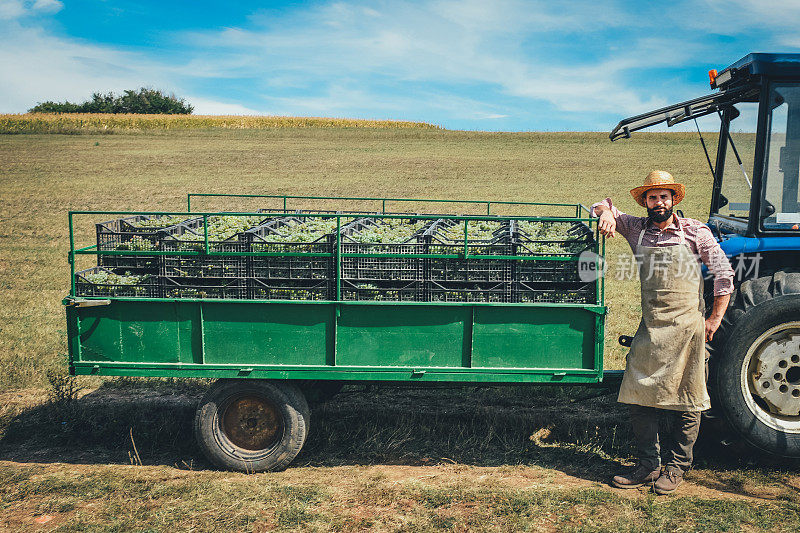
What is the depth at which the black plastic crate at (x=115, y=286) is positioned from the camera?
17.0 ft

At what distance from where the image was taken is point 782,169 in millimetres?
4973

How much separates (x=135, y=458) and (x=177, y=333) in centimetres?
122

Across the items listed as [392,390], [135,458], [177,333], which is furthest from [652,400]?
[135,458]

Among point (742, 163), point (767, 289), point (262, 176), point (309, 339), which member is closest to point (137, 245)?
point (309, 339)

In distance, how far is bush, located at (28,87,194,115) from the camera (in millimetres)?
66000

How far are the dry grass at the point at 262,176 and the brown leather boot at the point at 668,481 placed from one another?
3.00 metres

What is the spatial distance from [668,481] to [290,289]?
3.15 meters

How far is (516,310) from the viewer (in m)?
4.91

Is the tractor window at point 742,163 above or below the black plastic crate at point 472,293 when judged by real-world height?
above

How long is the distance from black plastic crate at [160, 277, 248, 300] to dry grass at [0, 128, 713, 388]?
295 centimetres

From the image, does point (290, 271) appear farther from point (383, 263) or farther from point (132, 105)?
point (132, 105)

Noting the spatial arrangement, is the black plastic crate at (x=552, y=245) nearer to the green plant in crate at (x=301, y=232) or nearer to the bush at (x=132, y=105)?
the green plant in crate at (x=301, y=232)

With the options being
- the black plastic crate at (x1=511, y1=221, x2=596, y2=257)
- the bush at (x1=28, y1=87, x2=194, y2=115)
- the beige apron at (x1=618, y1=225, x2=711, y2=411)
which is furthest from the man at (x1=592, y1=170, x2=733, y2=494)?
the bush at (x1=28, y1=87, x2=194, y2=115)

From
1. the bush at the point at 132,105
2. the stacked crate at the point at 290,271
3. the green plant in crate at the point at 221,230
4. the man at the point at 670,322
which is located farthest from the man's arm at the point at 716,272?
the bush at the point at 132,105
